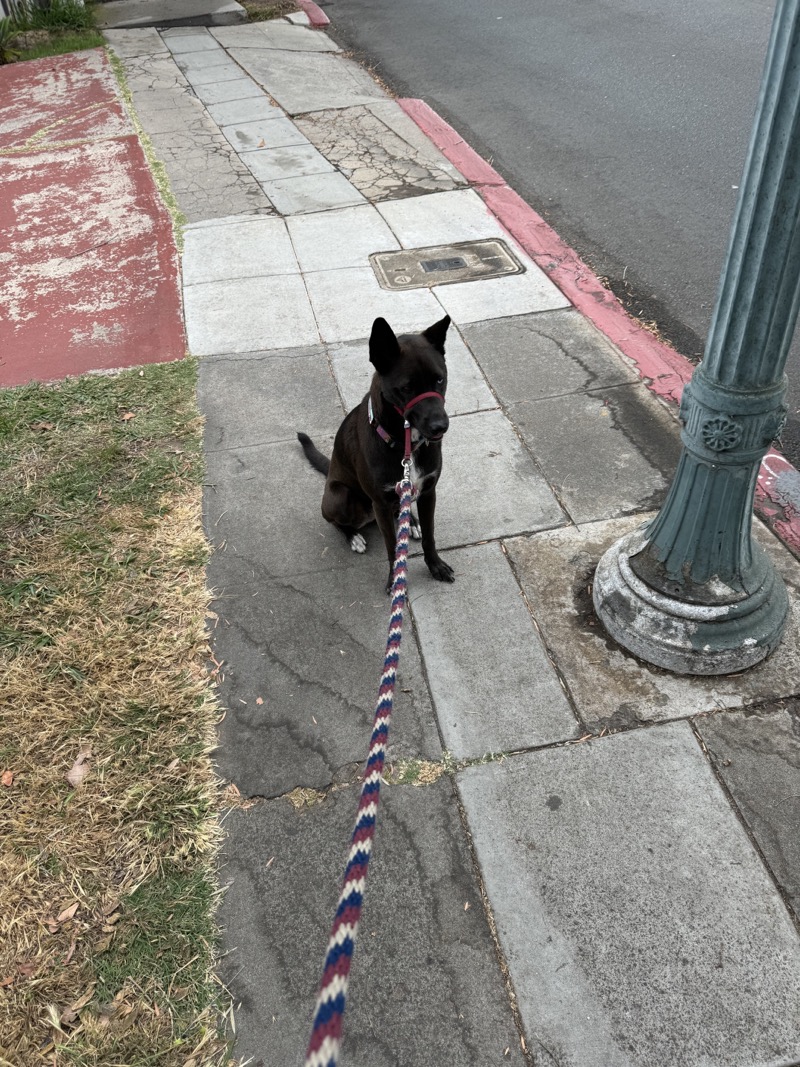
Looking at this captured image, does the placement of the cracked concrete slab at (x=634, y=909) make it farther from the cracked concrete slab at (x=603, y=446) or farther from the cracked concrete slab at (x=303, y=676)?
the cracked concrete slab at (x=603, y=446)

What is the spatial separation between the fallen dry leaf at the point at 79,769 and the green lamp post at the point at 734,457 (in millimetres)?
2272

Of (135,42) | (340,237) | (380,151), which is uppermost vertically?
(135,42)

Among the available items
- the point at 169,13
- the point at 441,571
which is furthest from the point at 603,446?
the point at 169,13

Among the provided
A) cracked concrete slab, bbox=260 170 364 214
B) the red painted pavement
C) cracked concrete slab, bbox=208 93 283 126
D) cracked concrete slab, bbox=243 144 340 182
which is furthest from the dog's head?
cracked concrete slab, bbox=208 93 283 126

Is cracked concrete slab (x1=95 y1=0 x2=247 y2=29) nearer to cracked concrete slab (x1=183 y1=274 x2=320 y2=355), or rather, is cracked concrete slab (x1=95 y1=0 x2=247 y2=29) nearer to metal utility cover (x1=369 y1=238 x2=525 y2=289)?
metal utility cover (x1=369 y1=238 x2=525 y2=289)

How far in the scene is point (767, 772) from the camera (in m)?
2.89

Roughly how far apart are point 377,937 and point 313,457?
260 cm

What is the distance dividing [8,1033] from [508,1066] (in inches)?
59.1

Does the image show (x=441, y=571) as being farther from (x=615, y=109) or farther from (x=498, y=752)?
(x=615, y=109)

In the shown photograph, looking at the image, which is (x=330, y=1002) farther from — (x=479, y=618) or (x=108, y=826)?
(x=479, y=618)

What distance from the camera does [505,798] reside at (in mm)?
2881

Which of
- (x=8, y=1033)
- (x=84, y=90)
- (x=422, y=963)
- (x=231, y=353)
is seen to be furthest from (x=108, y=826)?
(x=84, y=90)

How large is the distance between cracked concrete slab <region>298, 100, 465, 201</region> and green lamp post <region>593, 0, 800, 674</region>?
5.69 meters

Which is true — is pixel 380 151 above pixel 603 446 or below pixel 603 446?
above
